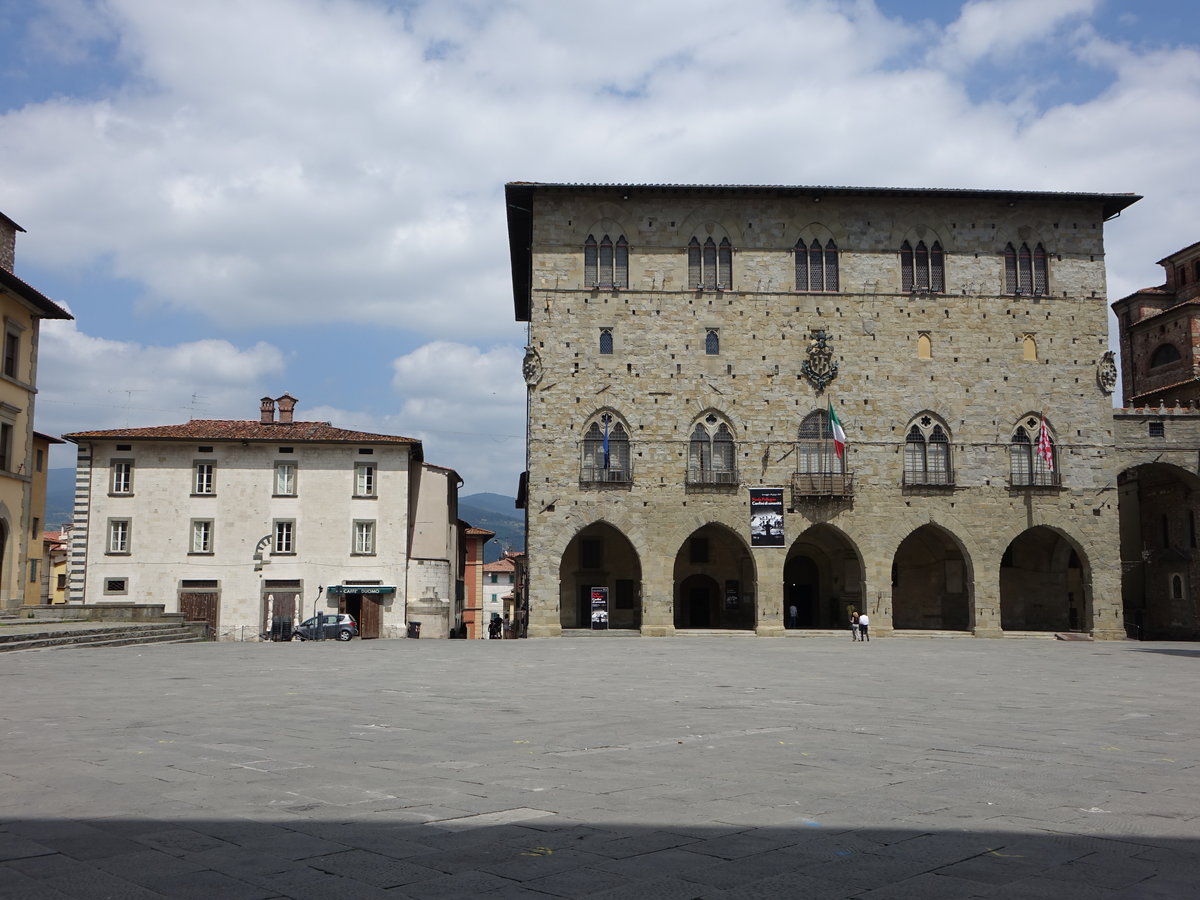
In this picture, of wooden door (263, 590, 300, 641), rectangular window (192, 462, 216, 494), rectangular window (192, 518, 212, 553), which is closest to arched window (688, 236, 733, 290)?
wooden door (263, 590, 300, 641)

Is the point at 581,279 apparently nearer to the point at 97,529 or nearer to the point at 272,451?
the point at 272,451

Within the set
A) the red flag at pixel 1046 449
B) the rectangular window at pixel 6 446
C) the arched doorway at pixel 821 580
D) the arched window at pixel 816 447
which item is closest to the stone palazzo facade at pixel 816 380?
the arched window at pixel 816 447

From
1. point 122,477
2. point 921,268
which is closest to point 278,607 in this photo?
point 122,477

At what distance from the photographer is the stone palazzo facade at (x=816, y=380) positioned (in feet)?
123

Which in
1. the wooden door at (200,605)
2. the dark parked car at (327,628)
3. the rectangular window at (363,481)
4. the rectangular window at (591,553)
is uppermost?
the rectangular window at (363,481)

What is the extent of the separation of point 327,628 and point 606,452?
11699 millimetres

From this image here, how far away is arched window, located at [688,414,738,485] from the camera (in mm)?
37594

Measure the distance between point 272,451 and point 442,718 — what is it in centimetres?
3023

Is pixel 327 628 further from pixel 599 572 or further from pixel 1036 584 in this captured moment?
pixel 1036 584

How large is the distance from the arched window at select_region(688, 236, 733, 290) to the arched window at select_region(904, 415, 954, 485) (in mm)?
8789

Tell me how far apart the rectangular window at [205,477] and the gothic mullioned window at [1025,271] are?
102 ft

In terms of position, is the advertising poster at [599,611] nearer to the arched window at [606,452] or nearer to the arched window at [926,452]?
the arched window at [606,452]

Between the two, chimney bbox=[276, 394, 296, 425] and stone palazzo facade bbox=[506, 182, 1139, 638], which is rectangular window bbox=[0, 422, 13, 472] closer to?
chimney bbox=[276, 394, 296, 425]

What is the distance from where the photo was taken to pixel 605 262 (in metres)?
38.6
